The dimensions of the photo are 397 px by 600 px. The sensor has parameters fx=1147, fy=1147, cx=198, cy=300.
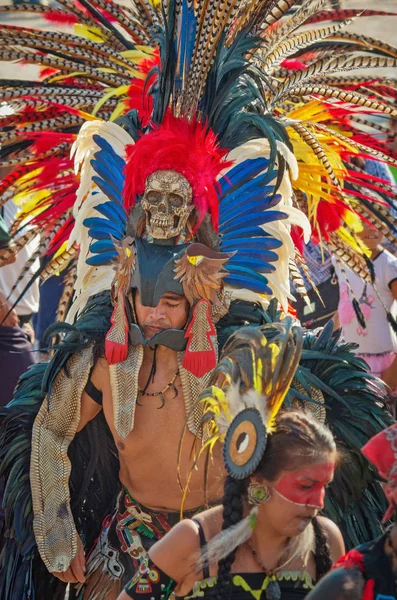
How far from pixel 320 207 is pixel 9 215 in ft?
8.10

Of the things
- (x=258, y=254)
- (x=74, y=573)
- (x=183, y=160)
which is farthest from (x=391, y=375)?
(x=74, y=573)

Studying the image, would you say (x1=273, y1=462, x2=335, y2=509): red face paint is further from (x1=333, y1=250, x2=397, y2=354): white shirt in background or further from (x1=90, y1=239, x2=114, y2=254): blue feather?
(x1=333, y1=250, x2=397, y2=354): white shirt in background

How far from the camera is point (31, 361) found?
626cm

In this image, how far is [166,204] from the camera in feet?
13.3

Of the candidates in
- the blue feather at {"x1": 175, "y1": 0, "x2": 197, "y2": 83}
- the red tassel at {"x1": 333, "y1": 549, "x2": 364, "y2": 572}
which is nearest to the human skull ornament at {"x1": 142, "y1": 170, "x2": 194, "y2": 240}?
the blue feather at {"x1": 175, "y1": 0, "x2": 197, "y2": 83}

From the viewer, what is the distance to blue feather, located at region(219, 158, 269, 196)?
4234mm

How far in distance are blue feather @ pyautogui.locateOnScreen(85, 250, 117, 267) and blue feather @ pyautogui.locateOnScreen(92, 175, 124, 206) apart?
0.20 metres

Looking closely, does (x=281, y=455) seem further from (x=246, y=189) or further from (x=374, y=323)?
(x=374, y=323)

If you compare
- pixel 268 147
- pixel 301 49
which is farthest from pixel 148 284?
pixel 301 49

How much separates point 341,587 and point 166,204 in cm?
189

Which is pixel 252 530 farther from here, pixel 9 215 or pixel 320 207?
pixel 9 215

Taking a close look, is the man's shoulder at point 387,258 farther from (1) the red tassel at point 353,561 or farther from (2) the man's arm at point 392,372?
(1) the red tassel at point 353,561

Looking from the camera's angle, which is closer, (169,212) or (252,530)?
(252,530)

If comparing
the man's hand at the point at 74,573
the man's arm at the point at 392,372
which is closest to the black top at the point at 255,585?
the man's hand at the point at 74,573
